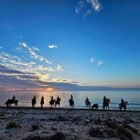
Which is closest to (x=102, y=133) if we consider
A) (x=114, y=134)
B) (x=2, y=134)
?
(x=114, y=134)

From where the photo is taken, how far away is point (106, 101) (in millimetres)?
55594

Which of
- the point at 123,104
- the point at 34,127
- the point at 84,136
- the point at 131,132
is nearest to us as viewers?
the point at 84,136

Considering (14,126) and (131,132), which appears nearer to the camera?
(131,132)

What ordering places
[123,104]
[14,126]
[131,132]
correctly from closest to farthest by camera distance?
[131,132] < [14,126] < [123,104]

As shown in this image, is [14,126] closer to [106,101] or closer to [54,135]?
[54,135]

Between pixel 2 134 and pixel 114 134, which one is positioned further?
pixel 2 134

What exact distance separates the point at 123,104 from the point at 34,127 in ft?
120

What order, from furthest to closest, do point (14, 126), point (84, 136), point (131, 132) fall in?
point (14, 126)
point (131, 132)
point (84, 136)

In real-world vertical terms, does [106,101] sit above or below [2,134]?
above

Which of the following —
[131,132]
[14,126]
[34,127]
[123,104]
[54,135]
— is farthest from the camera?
[123,104]

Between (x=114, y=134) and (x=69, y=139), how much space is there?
3.19 m

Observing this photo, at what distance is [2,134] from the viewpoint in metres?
18.0

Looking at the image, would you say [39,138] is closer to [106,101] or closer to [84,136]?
[84,136]

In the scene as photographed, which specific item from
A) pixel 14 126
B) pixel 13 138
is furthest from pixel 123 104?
pixel 13 138
